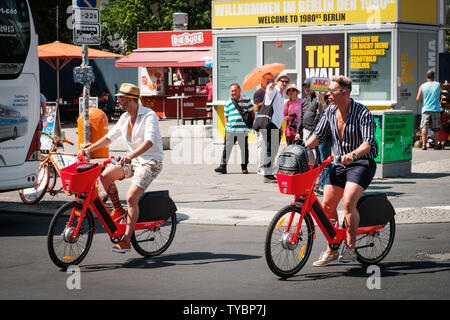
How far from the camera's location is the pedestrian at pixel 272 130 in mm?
13812

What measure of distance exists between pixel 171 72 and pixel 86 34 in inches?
897

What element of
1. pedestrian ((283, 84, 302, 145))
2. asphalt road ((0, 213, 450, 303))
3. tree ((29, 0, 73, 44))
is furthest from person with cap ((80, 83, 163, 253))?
tree ((29, 0, 73, 44))

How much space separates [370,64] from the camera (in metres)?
18.8

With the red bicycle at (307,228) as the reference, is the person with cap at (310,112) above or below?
above

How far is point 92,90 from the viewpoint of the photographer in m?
36.0

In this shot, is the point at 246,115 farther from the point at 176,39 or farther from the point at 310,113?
the point at 176,39

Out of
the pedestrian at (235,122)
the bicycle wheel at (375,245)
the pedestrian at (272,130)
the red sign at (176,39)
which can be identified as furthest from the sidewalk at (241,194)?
the red sign at (176,39)

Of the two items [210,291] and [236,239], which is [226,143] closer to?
[236,239]

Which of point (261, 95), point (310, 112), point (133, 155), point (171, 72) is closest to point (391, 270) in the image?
point (133, 155)

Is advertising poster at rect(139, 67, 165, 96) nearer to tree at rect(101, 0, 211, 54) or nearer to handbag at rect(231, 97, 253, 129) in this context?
tree at rect(101, 0, 211, 54)

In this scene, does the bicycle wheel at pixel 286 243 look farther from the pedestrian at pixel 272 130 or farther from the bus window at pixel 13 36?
the pedestrian at pixel 272 130

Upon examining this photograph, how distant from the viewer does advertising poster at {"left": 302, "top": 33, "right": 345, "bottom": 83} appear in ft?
62.8

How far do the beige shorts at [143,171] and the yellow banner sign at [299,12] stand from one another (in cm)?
1171

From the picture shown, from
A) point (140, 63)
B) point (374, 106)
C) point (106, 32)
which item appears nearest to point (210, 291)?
point (374, 106)
